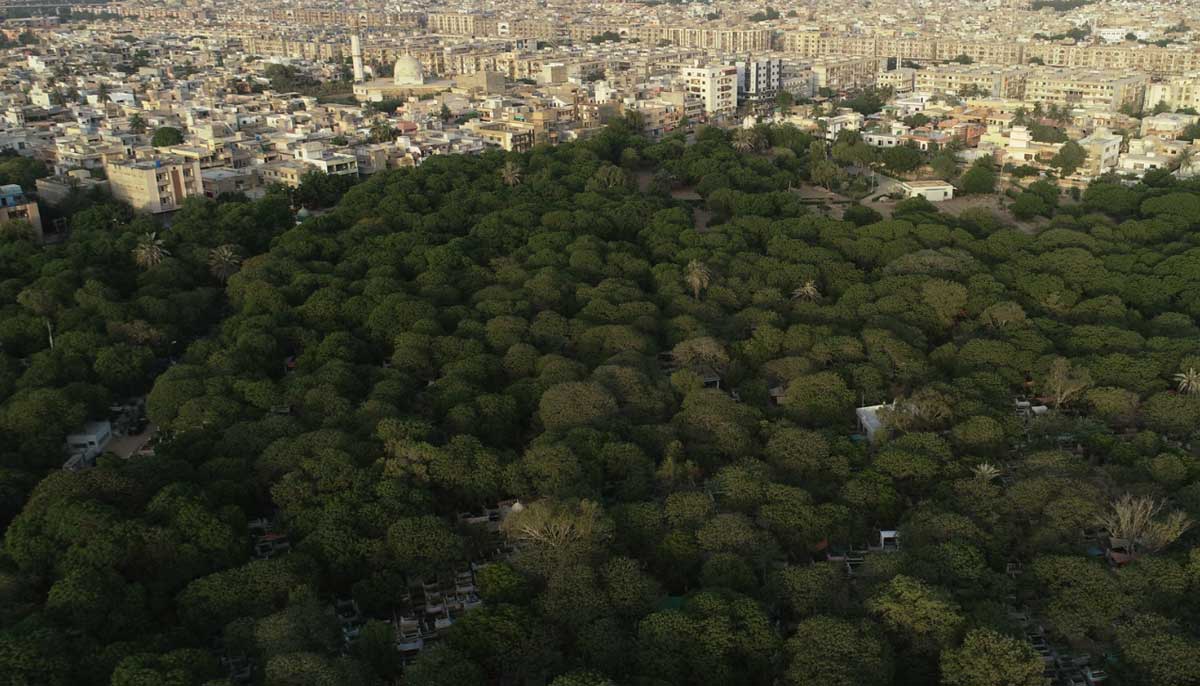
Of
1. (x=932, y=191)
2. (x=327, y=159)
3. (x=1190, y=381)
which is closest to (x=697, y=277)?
(x=1190, y=381)

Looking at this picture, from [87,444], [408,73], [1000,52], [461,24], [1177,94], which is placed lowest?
[87,444]

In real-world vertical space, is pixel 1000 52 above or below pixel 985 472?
above

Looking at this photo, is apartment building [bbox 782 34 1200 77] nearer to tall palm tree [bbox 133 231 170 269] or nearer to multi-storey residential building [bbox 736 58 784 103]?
multi-storey residential building [bbox 736 58 784 103]

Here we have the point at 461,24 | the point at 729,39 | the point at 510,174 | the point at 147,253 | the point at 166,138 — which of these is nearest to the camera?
the point at 147,253

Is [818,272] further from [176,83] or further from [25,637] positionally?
[176,83]

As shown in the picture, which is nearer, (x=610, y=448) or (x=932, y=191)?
(x=610, y=448)

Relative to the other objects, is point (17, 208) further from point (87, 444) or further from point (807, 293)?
point (807, 293)

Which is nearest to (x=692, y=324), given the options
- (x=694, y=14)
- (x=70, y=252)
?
(x=70, y=252)

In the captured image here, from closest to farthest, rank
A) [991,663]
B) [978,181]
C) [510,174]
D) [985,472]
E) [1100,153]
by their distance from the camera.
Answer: [991,663], [985,472], [510,174], [978,181], [1100,153]

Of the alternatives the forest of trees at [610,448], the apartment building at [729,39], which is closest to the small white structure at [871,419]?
the forest of trees at [610,448]
